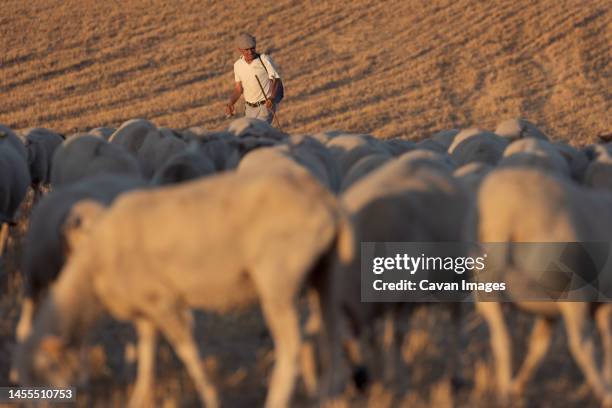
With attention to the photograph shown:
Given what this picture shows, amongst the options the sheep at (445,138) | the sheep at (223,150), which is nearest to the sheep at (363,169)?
the sheep at (223,150)

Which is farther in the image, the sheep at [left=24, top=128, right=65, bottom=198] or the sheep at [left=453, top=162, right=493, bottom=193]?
the sheep at [left=24, top=128, right=65, bottom=198]

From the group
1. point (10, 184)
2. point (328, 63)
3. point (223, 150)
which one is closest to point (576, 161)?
point (223, 150)

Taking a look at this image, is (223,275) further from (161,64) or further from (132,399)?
(161,64)

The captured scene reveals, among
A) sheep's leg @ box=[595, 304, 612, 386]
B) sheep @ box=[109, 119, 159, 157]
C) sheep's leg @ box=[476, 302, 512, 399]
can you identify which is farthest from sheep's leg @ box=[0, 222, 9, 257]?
sheep's leg @ box=[595, 304, 612, 386]

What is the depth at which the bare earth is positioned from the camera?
31.5 m

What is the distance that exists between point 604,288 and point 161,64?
1183 inches

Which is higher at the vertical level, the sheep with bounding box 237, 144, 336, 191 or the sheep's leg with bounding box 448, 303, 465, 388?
the sheep with bounding box 237, 144, 336, 191

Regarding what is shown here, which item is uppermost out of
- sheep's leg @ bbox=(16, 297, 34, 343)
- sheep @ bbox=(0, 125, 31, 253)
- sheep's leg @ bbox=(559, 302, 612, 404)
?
sheep @ bbox=(0, 125, 31, 253)

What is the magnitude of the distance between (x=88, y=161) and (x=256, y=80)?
562 centimetres

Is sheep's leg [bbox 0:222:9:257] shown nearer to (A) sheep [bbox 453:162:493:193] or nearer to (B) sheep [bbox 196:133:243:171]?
(B) sheep [bbox 196:133:243:171]

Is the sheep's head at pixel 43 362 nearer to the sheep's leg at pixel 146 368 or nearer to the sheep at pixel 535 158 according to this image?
the sheep's leg at pixel 146 368

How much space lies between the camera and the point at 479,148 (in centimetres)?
1370

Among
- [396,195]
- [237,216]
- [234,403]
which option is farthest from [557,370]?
[237,216]

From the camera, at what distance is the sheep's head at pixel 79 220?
7154 mm
